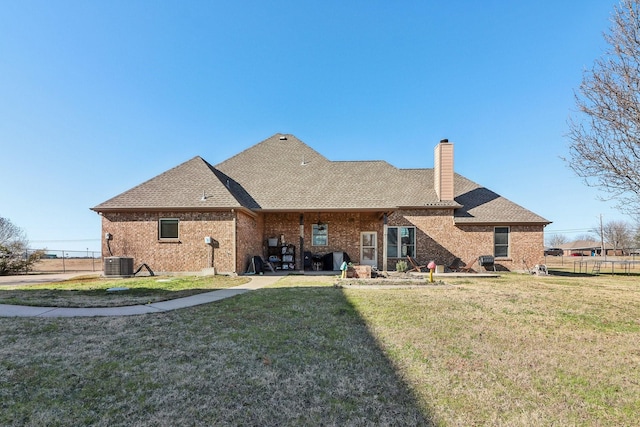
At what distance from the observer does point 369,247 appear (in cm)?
1662

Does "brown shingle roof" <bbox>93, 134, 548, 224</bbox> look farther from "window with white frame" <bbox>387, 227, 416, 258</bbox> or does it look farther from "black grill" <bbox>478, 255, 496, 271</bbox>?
"black grill" <bbox>478, 255, 496, 271</bbox>

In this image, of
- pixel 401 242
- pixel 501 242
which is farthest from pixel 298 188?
pixel 501 242

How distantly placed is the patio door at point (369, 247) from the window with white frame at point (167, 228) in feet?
29.9

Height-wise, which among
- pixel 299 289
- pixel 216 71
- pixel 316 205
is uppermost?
pixel 216 71

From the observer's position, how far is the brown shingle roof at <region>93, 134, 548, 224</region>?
1395 centimetres

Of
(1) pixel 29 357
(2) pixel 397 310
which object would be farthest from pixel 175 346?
(2) pixel 397 310

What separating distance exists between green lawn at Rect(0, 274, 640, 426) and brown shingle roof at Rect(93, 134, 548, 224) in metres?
8.52

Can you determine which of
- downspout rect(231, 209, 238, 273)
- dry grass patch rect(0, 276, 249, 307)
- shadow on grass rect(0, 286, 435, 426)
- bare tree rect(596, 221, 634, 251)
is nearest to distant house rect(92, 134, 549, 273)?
downspout rect(231, 209, 238, 273)

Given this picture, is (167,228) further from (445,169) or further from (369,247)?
(445,169)

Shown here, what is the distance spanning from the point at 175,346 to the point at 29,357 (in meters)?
1.63

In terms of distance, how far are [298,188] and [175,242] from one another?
6.53m

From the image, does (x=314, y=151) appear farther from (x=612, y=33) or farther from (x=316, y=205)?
(x=612, y=33)

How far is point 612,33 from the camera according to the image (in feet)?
23.0

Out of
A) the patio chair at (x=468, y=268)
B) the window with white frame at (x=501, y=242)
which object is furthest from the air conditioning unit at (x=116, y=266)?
the window with white frame at (x=501, y=242)
